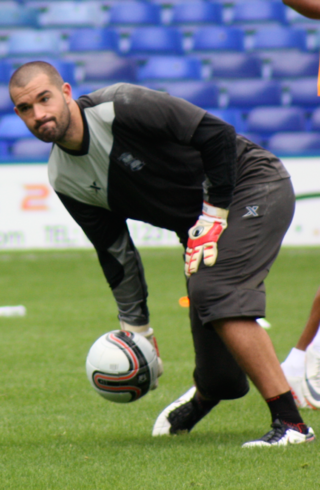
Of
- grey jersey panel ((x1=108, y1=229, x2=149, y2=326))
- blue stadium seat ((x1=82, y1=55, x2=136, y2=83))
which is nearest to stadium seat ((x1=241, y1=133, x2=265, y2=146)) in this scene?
blue stadium seat ((x1=82, y1=55, x2=136, y2=83))

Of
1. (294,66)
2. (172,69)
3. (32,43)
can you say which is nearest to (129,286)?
(172,69)

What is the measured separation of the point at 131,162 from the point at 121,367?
2.85ft

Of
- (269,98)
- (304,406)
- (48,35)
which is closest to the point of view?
(304,406)

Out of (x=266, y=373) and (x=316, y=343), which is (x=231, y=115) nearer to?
(x=316, y=343)

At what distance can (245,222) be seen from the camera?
3.10 m

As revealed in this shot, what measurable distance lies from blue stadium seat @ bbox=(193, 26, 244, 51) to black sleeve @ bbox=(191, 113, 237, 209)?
1179 cm

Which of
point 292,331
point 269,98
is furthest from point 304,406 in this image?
point 269,98

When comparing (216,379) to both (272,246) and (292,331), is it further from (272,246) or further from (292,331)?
(292,331)

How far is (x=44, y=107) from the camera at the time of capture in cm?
306

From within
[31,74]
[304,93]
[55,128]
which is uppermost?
[31,74]

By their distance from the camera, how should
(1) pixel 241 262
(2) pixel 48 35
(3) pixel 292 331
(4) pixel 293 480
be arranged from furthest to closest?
(2) pixel 48 35 → (3) pixel 292 331 → (1) pixel 241 262 → (4) pixel 293 480

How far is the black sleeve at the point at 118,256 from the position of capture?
344 cm

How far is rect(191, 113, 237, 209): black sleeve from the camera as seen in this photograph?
9.88ft

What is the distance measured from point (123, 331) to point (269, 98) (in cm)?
1072
